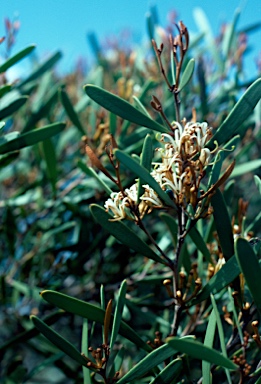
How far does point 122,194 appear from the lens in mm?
576

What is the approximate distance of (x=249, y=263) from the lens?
0.46 m

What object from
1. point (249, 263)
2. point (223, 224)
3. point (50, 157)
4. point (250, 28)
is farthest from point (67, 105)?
point (250, 28)

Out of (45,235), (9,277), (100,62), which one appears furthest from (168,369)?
(100,62)

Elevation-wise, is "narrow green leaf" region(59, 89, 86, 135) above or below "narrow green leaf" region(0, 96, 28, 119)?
below

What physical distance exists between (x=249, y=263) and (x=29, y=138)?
430 mm

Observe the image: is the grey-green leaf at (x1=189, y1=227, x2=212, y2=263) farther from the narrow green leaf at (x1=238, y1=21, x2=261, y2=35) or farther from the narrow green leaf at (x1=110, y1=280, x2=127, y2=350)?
the narrow green leaf at (x1=238, y1=21, x2=261, y2=35)

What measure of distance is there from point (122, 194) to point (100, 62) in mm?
1158

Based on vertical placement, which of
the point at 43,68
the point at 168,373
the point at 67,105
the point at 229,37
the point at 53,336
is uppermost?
the point at 43,68

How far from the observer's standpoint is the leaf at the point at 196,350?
0.42 metres

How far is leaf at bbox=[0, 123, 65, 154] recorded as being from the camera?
76cm

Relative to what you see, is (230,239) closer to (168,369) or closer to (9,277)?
(168,369)

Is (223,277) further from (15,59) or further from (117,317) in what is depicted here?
(15,59)

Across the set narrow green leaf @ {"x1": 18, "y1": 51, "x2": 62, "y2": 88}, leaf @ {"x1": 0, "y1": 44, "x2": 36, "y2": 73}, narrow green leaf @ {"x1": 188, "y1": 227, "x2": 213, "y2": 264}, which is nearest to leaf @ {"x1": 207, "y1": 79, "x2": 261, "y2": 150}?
narrow green leaf @ {"x1": 188, "y1": 227, "x2": 213, "y2": 264}

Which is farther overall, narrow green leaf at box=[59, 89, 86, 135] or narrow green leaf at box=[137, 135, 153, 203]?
narrow green leaf at box=[59, 89, 86, 135]
